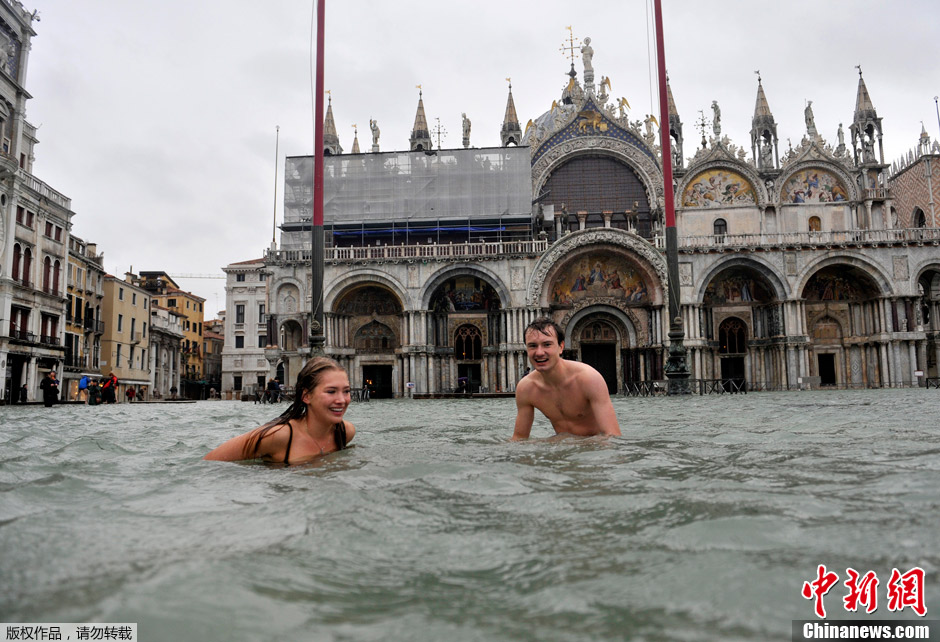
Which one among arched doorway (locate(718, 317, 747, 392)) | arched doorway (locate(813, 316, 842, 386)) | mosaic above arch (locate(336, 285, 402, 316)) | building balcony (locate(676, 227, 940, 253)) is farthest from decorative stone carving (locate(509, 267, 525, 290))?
arched doorway (locate(813, 316, 842, 386))

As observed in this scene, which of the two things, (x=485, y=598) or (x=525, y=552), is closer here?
(x=485, y=598)

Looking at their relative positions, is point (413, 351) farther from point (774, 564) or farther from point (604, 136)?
point (774, 564)

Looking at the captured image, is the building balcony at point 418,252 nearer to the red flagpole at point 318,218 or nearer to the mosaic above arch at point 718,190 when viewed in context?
the mosaic above arch at point 718,190

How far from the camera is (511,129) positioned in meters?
35.6

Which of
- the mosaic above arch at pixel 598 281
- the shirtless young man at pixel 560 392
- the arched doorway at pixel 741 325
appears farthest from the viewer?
the mosaic above arch at pixel 598 281

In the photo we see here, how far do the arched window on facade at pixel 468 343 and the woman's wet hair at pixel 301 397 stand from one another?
2650 cm

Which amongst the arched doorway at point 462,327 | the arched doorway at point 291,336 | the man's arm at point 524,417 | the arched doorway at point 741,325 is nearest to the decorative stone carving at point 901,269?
the arched doorway at point 741,325

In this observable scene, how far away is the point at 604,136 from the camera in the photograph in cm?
3269

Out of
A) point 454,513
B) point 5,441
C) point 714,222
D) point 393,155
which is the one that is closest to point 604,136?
point 714,222

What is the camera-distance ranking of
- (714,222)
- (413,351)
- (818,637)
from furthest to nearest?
(714,222) → (413,351) → (818,637)

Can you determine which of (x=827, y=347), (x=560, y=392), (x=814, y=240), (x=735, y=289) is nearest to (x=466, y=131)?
(x=735, y=289)

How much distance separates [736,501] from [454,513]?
3.82ft
